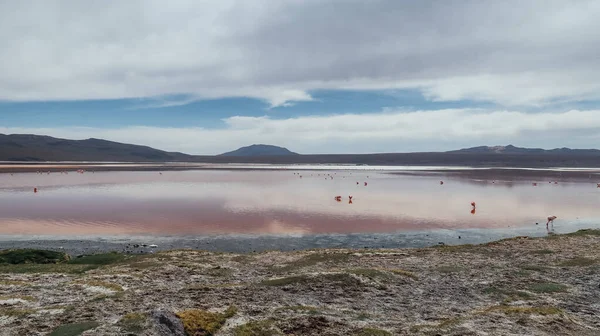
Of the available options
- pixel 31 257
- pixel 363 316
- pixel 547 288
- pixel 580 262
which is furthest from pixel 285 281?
pixel 31 257

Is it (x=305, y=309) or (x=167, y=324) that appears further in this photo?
(x=305, y=309)

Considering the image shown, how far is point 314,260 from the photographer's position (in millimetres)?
21891

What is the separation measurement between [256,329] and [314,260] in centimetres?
1063

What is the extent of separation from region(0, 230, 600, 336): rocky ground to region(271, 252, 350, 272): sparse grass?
0.19 feet

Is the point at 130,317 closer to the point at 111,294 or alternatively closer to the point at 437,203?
the point at 111,294

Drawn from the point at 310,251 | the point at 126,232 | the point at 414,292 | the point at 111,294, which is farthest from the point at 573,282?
the point at 126,232

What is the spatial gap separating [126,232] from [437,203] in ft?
116

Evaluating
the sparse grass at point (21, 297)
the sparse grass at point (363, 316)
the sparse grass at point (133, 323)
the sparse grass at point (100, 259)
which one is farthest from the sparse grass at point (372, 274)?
the sparse grass at point (100, 259)

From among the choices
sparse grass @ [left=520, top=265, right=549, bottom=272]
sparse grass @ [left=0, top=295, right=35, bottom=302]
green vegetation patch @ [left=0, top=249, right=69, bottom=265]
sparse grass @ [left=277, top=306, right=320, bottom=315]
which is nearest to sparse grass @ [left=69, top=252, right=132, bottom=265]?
green vegetation patch @ [left=0, top=249, right=69, bottom=265]

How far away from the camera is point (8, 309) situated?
12797 millimetres

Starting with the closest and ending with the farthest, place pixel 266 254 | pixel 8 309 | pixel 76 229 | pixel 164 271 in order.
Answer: pixel 8 309 < pixel 164 271 < pixel 266 254 < pixel 76 229

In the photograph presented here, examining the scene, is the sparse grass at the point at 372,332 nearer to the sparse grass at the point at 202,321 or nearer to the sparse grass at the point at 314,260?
the sparse grass at the point at 202,321

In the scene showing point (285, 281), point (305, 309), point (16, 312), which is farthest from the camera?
point (285, 281)

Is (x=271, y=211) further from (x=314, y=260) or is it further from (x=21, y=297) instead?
(x=21, y=297)
